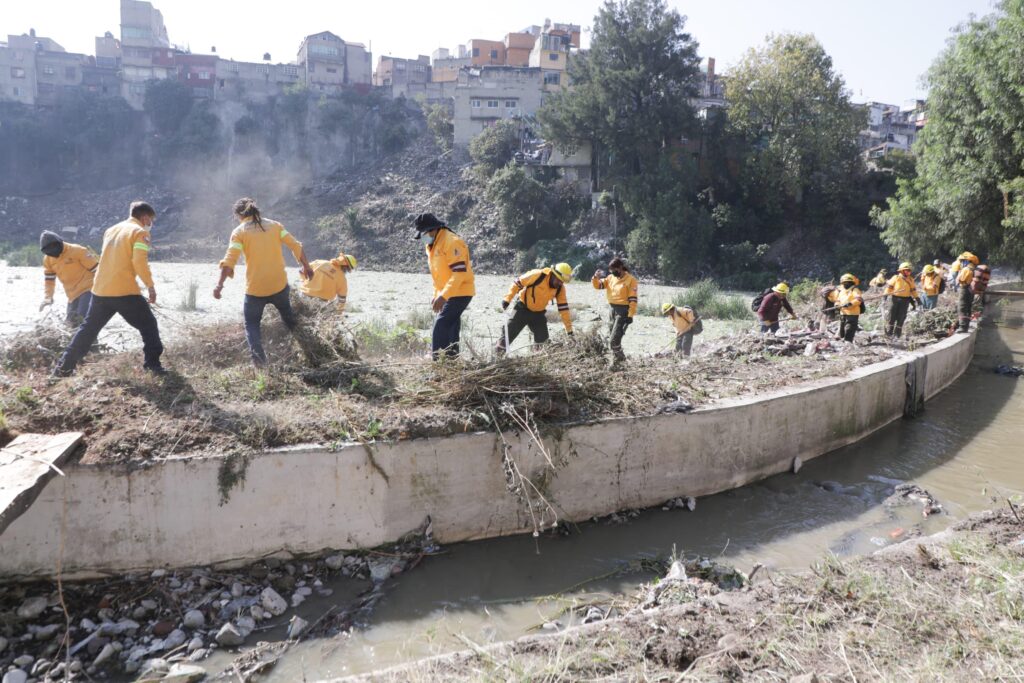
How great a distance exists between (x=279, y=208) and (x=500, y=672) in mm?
57206

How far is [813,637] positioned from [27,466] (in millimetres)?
4823

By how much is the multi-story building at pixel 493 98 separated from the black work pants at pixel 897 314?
4469 cm

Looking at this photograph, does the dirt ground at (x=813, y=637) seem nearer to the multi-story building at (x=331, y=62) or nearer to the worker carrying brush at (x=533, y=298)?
the worker carrying brush at (x=533, y=298)

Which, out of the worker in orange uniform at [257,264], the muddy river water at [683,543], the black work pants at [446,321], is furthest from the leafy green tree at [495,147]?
the worker in orange uniform at [257,264]

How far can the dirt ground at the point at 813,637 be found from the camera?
3.32 meters

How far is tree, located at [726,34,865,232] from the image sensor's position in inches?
1391

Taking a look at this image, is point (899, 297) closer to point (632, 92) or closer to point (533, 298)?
point (533, 298)

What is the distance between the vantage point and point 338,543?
5.41 m

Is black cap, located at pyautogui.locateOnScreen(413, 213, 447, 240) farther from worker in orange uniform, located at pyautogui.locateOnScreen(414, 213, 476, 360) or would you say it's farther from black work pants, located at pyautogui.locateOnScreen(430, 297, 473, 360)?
black work pants, located at pyautogui.locateOnScreen(430, 297, 473, 360)

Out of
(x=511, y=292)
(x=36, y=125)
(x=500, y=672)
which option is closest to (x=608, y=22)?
(x=511, y=292)

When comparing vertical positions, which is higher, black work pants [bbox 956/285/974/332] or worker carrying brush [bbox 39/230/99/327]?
worker carrying brush [bbox 39/230/99/327]

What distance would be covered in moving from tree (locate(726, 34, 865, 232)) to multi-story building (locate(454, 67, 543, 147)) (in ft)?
68.2

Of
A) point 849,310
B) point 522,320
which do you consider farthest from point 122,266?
point 849,310

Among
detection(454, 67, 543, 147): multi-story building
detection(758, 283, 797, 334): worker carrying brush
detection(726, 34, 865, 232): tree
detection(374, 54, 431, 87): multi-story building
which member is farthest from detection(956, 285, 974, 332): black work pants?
detection(374, 54, 431, 87): multi-story building
